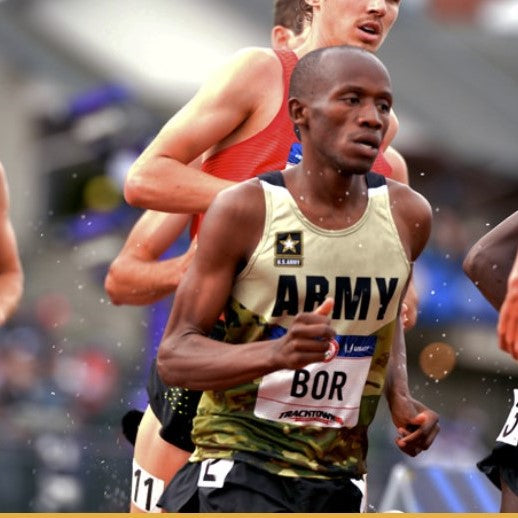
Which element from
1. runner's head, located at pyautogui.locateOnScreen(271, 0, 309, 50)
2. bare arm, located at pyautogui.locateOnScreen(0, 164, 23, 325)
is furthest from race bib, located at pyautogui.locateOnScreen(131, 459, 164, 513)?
runner's head, located at pyautogui.locateOnScreen(271, 0, 309, 50)

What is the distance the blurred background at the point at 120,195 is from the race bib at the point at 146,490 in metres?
5.12

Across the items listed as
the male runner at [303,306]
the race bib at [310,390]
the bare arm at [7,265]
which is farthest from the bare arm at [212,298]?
the bare arm at [7,265]

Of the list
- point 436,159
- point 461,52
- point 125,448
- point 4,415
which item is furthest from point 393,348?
point 461,52

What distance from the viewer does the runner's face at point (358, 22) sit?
5473 millimetres

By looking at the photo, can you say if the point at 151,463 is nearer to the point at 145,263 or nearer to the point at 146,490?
the point at 146,490

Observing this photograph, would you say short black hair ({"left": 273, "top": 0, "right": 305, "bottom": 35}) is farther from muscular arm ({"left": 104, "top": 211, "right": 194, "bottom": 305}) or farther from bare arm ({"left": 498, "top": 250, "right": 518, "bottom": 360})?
bare arm ({"left": 498, "top": 250, "right": 518, "bottom": 360})

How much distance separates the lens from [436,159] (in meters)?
16.0

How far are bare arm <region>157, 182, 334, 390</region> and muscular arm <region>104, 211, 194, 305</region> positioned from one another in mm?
1335

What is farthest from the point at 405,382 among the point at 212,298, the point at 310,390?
the point at 212,298

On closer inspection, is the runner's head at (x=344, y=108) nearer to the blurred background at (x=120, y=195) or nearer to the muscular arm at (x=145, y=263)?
the muscular arm at (x=145, y=263)

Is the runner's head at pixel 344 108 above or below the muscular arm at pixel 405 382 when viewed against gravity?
above

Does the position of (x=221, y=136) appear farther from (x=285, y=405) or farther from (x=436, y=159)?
(x=436, y=159)

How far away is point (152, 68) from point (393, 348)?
1209cm

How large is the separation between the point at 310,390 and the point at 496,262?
3.03 feet
